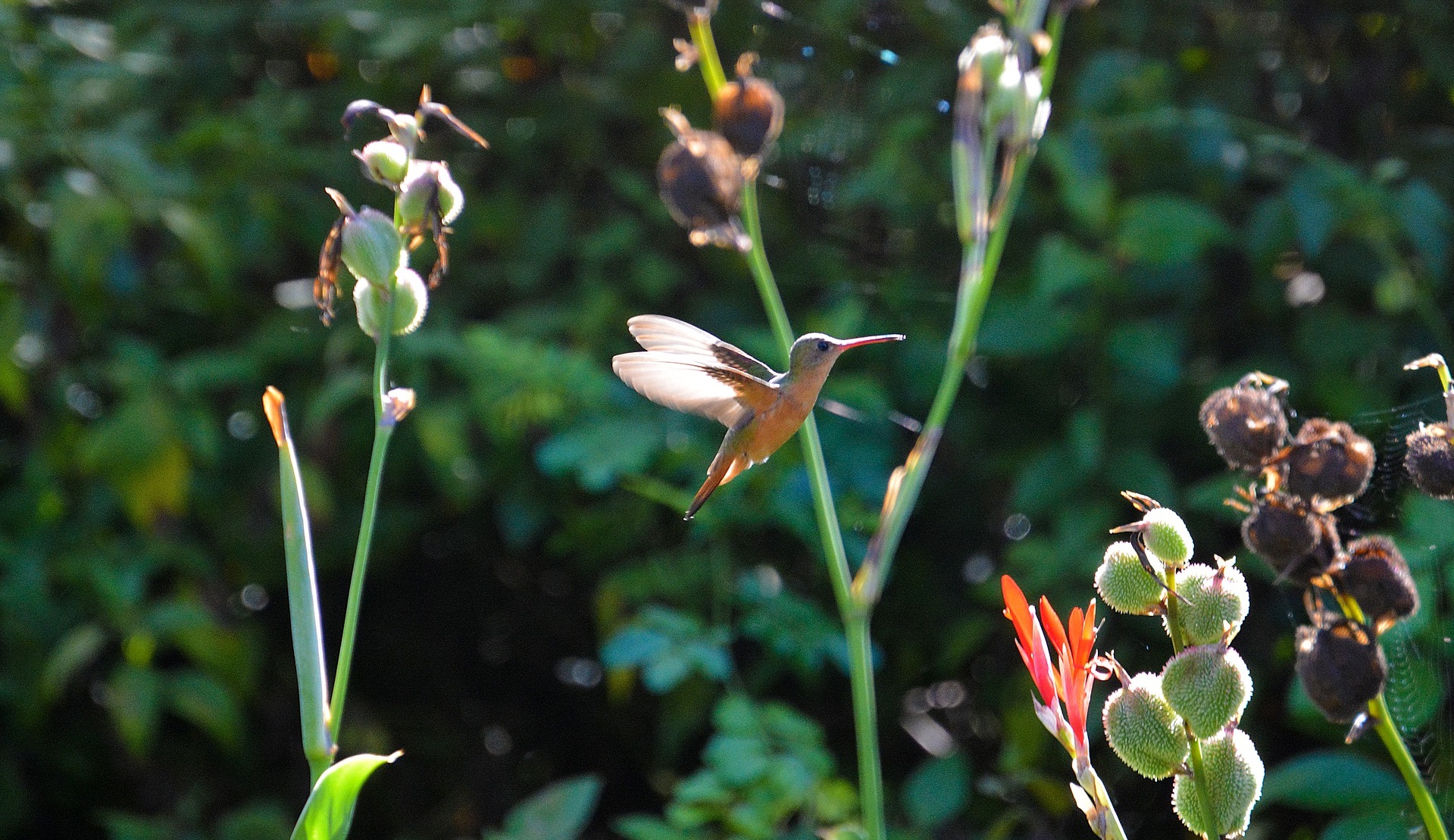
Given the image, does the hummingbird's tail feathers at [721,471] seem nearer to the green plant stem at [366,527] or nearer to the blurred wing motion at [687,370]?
the blurred wing motion at [687,370]

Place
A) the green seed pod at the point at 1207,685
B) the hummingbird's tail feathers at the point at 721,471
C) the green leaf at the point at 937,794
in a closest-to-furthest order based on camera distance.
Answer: the green seed pod at the point at 1207,685, the hummingbird's tail feathers at the point at 721,471, the green leaf at the point at 937,794

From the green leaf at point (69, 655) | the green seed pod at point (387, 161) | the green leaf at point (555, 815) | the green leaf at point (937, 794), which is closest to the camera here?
the green seed pod at point (387, 161)

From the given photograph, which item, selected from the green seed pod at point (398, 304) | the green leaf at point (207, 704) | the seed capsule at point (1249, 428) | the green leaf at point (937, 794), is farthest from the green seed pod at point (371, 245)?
the green leaf at point (207, 704)

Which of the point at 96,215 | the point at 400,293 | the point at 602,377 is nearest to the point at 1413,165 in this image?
the point at 602,377

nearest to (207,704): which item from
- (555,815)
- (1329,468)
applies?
(555,815)

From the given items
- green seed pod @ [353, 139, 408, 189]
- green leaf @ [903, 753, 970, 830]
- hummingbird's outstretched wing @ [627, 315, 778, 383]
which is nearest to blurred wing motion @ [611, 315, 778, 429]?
hummingbird's outstretched wing @ [627, 315, 778, 383]

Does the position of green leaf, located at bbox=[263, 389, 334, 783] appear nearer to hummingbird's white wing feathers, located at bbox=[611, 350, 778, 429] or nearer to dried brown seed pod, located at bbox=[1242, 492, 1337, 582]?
hummingbird's white wing feathers, located at bbox=[611, 350, 778, 429]
